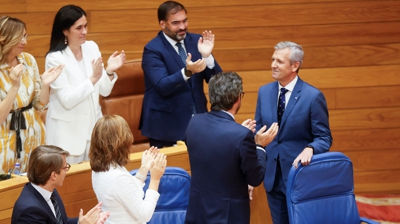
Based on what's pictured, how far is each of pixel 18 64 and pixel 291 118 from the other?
145 centimetres

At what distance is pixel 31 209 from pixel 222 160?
2.60 feet

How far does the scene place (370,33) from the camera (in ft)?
16.3

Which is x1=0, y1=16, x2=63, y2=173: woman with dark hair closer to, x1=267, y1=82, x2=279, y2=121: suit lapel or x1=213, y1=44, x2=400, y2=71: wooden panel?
x1=267, y1=82, x2=279, y2=121: suit lapel

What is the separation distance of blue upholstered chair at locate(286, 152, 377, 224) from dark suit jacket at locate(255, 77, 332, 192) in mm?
117

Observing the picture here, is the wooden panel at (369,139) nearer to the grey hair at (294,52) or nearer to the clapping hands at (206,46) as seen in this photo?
the clapping hands at (206,46)

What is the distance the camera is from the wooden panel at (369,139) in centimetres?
505

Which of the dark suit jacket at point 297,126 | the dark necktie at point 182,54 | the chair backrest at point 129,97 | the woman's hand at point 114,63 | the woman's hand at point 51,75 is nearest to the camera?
the dark suit jacket at point 297,126

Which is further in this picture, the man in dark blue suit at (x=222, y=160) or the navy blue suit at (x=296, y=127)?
the navy blue suit at (x=296, y=127)

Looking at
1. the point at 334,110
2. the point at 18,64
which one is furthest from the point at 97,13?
the point at 334,110

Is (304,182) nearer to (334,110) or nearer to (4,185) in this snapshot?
(4,185)

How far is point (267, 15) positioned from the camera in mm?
4871

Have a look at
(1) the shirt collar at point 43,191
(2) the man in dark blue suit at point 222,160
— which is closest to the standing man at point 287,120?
(2) the man in dark blue suit at point 222,160

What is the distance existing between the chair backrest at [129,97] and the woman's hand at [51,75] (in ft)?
2.72

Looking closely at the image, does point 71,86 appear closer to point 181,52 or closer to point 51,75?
point 51,75
